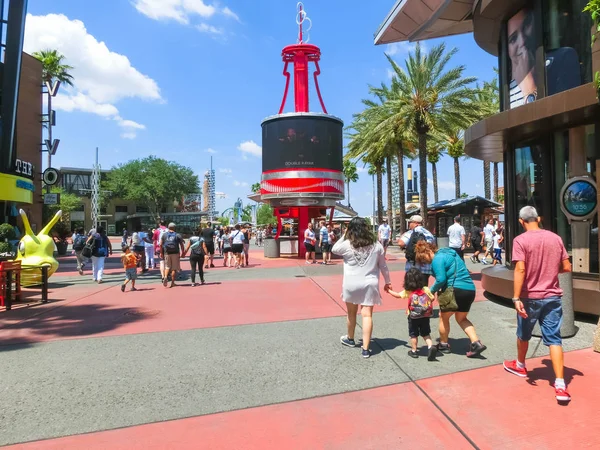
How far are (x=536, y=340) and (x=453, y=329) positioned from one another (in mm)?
1060

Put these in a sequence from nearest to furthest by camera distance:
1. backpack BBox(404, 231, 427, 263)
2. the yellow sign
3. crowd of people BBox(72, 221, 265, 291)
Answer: backpack BBox(404, 231, 427, 263) → crowd of people BBox(72, 221, 265, 291) → the yellow sign

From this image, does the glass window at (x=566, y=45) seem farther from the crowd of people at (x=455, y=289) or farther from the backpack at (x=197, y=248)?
the backpack at (x=197, y=248)

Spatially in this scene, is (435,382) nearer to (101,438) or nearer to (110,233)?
(101,438)

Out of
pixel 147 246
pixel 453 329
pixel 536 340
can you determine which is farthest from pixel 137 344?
pixel 147 246

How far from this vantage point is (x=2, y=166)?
1795 cm

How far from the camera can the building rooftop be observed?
10905mm

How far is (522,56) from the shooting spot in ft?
28.0

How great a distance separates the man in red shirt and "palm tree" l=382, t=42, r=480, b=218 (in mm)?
18714

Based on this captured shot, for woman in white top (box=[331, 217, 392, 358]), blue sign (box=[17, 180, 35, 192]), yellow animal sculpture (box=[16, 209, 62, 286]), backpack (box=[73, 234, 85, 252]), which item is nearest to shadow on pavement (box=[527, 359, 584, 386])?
woman in white top (box=[331, 217, 392, 358])

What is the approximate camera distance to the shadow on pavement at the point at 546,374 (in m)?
4.04

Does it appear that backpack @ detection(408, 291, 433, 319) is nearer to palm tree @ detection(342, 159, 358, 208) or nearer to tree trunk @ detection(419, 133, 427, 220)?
tree trunk @ detection(419, 133, 427, 220)

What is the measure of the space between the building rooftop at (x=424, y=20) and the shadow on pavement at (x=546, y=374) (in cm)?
939

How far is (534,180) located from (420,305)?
502 centimetres

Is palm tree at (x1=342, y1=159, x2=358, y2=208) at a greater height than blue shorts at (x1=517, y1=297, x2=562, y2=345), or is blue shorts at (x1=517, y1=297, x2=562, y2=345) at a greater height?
palm tree at (x1=342, y1=159, x2=358, y2=208)
